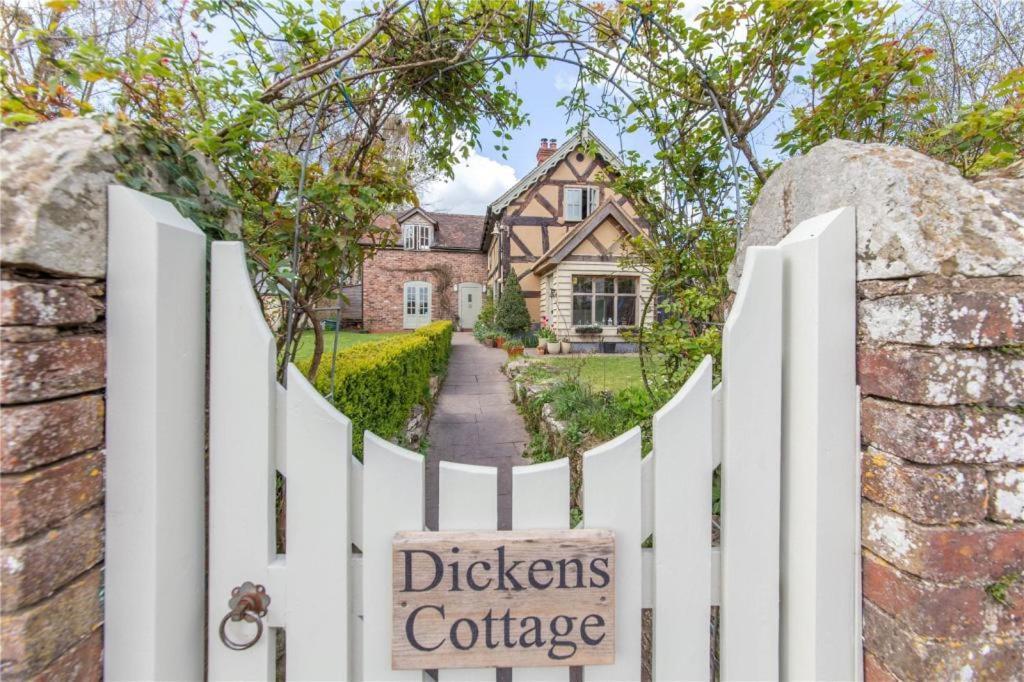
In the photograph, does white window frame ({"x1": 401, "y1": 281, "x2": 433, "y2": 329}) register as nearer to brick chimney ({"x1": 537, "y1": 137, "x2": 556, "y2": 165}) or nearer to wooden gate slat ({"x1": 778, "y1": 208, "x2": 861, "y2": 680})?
brick chimney ({"x1": 537, "y1": 137, "x2": 556, "y2": 165})

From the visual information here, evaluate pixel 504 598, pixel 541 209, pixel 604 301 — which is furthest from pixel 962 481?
pixel 541 209

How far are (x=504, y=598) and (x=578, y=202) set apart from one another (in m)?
15.5

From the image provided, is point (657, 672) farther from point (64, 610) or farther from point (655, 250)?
point (655, 250)

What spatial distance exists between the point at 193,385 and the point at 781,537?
1.28m

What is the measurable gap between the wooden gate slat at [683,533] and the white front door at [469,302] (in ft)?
65.6

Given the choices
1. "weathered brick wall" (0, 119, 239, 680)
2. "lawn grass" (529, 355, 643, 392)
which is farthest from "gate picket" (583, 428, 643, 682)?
"lawn grass" (529, 355, 643, 392)

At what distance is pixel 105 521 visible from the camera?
30.2 inches

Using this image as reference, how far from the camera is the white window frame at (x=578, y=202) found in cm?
1505

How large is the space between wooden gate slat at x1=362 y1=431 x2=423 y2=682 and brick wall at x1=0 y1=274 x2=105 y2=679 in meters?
0.46

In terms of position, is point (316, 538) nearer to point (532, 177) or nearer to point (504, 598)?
point (504, 598)

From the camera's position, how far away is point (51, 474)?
675 mm

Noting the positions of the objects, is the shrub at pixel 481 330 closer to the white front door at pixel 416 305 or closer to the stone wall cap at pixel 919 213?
the white front door at pixel 416 305

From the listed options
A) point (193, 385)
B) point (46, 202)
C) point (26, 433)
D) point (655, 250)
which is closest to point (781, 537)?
point (193, 385)

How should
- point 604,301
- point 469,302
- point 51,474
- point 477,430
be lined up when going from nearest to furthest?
point 51,474, point 477,430, point 604,301, point 469,302
